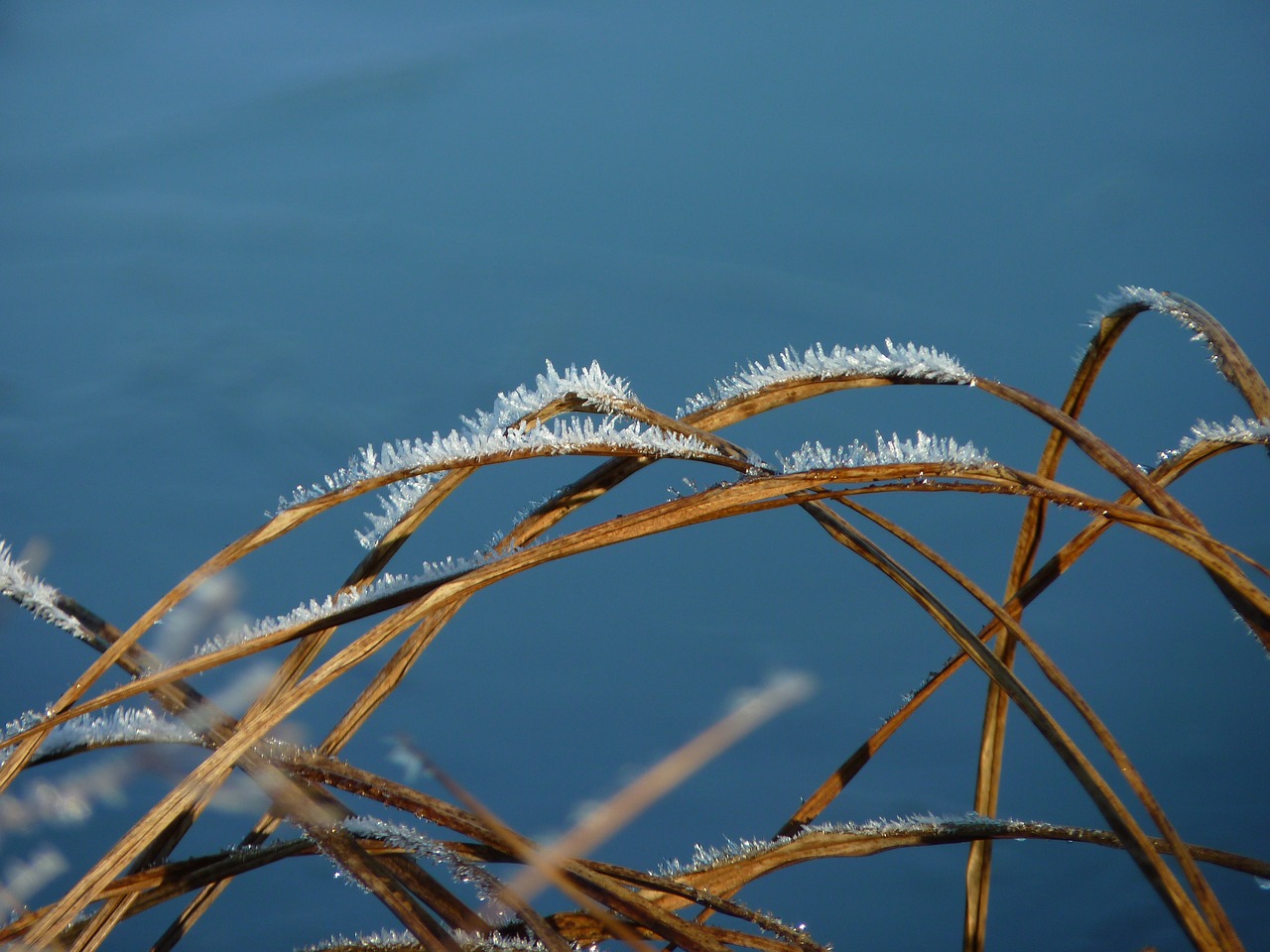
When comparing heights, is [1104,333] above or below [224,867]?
above

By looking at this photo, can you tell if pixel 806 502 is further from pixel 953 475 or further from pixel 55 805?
pixel 55 805

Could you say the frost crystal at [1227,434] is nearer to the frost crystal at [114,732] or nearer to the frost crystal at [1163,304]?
the frost crystal at [1163,304]

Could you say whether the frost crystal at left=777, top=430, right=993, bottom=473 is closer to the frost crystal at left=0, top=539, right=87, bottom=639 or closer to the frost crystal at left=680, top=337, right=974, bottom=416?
the frost crystal at left=680, top=337, right=974, bottom=416

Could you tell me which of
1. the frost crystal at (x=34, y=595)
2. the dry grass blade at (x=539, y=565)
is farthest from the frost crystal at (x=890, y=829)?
the frost crystal at (x=34, y=595)

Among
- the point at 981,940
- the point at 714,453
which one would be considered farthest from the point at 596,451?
the point at 981,940

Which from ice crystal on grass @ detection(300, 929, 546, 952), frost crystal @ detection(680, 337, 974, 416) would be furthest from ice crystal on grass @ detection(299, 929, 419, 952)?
frost crystal @ detection(680, 337, 974, 416)
